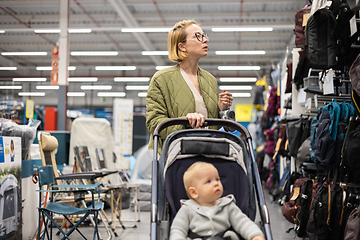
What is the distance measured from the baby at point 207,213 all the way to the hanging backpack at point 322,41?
227 cm

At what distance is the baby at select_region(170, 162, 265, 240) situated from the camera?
1780 millimetres

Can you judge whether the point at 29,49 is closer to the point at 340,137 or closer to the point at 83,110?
the point at 83,110

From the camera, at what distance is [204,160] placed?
204cm

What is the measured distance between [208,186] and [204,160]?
0.24 metres

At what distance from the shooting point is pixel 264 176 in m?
10.3

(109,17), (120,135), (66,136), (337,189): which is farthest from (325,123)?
(109,17)

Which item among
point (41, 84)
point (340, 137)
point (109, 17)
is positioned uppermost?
point (109, 17)

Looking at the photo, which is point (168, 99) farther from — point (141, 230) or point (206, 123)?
point (141, 230)

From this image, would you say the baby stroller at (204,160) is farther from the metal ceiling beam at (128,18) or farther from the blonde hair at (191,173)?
the metal ceiling beam at (128,18)

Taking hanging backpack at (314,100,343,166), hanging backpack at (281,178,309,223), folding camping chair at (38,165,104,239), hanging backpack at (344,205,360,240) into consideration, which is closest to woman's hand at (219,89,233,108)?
hanging backpack at (344,205,360,240)

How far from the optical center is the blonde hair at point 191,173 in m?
1.86

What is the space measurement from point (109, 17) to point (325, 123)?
32.3ft

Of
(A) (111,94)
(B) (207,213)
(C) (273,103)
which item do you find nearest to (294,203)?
(B) (207,213)

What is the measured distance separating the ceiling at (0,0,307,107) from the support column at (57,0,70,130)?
1.12 metres
